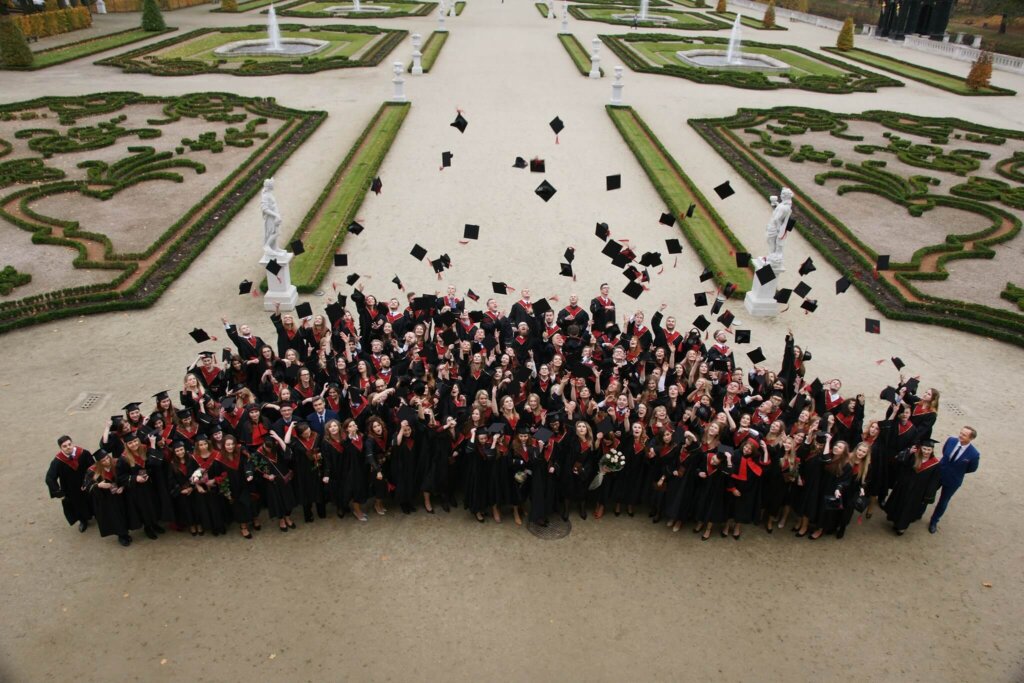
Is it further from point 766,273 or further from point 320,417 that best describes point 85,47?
point 766,273

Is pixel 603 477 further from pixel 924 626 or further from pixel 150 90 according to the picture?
pixel 150 90

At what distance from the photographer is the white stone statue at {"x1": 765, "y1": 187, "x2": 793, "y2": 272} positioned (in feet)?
42.9

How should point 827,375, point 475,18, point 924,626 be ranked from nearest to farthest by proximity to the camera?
point 924,626 → point 827,375 → point 475,18

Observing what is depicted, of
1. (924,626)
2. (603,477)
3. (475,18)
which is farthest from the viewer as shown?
(475,18)

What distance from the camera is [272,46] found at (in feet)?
123

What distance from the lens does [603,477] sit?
347 inches

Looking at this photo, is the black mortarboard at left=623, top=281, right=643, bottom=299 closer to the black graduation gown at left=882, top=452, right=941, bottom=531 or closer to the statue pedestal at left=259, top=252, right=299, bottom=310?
the black graduation gown at left=882, top=452, right=941, bottom=531

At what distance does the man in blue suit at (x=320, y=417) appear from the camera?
8953 millimetres

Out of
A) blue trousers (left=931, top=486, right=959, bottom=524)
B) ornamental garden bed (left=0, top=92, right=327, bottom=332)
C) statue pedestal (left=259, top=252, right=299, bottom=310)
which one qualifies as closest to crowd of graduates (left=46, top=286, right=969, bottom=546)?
blue trousers (left=931, top=486, right=959, bottom=524)

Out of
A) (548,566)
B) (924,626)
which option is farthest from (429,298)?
(924,626)

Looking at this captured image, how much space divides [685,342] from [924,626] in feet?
16.5

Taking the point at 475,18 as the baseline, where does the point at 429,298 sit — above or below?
below

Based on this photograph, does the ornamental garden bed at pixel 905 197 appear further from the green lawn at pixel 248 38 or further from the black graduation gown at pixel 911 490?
the green lawn at pixel 248 38

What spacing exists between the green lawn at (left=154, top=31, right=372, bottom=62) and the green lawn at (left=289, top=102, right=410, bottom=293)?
13.8 metres
